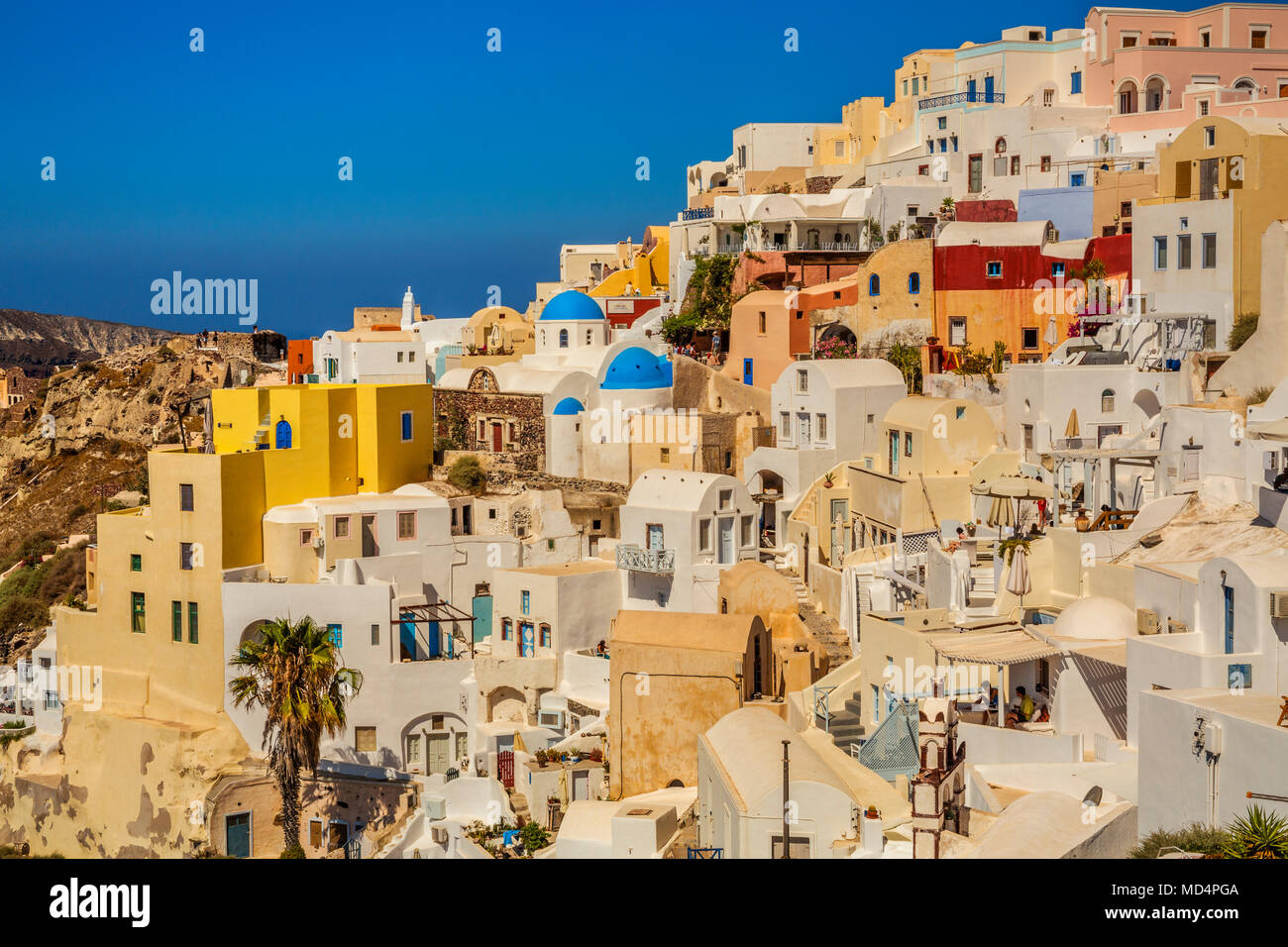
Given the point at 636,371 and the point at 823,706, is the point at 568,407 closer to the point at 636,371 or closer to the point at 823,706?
the point at 636,371

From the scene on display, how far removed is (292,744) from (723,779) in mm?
10847

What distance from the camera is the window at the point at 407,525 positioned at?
112 feet

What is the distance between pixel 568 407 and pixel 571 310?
20.8 feet

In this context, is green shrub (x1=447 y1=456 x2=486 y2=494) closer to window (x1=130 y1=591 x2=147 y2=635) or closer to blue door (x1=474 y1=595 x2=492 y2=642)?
blue door (x1=474 y1=595 x2=492 y2=642)

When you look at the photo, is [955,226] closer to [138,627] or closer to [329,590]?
[329,590]

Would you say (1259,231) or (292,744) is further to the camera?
(1259,231)

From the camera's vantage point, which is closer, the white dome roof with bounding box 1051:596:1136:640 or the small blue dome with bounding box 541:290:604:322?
the white dome roof with bounding box 1051:596:1136:640

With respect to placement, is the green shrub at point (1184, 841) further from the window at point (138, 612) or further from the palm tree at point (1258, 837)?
the window at point (138, 612)

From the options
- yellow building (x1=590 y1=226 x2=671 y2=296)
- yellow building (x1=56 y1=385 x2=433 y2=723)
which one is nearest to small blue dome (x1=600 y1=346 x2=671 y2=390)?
yellow building (x1=56 y1=385 x2=433 y2=723)

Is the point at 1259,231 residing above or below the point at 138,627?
above

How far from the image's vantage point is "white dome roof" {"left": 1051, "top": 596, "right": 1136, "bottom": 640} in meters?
22.0
